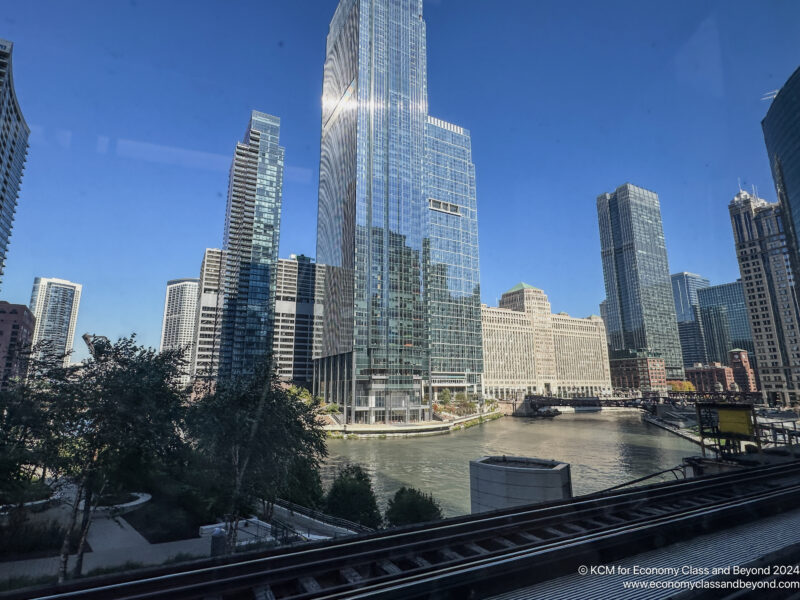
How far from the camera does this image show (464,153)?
14288 centimetres

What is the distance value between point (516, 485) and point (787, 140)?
119m

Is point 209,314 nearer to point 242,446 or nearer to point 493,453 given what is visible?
point 493,453

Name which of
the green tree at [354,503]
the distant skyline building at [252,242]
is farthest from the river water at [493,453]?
the distant skyline building at [252,242]

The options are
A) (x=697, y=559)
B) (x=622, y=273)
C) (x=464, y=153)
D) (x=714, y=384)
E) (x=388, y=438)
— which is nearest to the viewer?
(x=697, y=559)

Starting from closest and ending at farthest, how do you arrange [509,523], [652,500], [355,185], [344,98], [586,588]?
[586,588], [509,523], [652,500], [355,185], [344,98]

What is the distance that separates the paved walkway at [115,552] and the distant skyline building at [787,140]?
126 metres

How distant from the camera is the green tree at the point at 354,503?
18906 mm

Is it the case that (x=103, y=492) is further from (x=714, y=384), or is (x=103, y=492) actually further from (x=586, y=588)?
(x=714, y=384)

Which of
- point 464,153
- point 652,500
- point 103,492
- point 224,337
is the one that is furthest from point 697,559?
point 464,153

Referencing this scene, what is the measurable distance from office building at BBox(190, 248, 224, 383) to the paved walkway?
112 meters

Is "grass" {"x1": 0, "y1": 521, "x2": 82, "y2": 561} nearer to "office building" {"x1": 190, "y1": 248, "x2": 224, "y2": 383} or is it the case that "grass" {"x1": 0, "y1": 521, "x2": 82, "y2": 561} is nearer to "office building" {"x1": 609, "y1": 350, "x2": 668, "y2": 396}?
"office building" {"x1": 190, "y1": 248, "x2": 224, "y2": 383}

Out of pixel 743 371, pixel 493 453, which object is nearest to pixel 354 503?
pixel 493 453

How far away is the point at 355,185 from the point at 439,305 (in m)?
48.5

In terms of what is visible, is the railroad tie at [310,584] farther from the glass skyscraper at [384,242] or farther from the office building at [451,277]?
the office building at [451,277]
